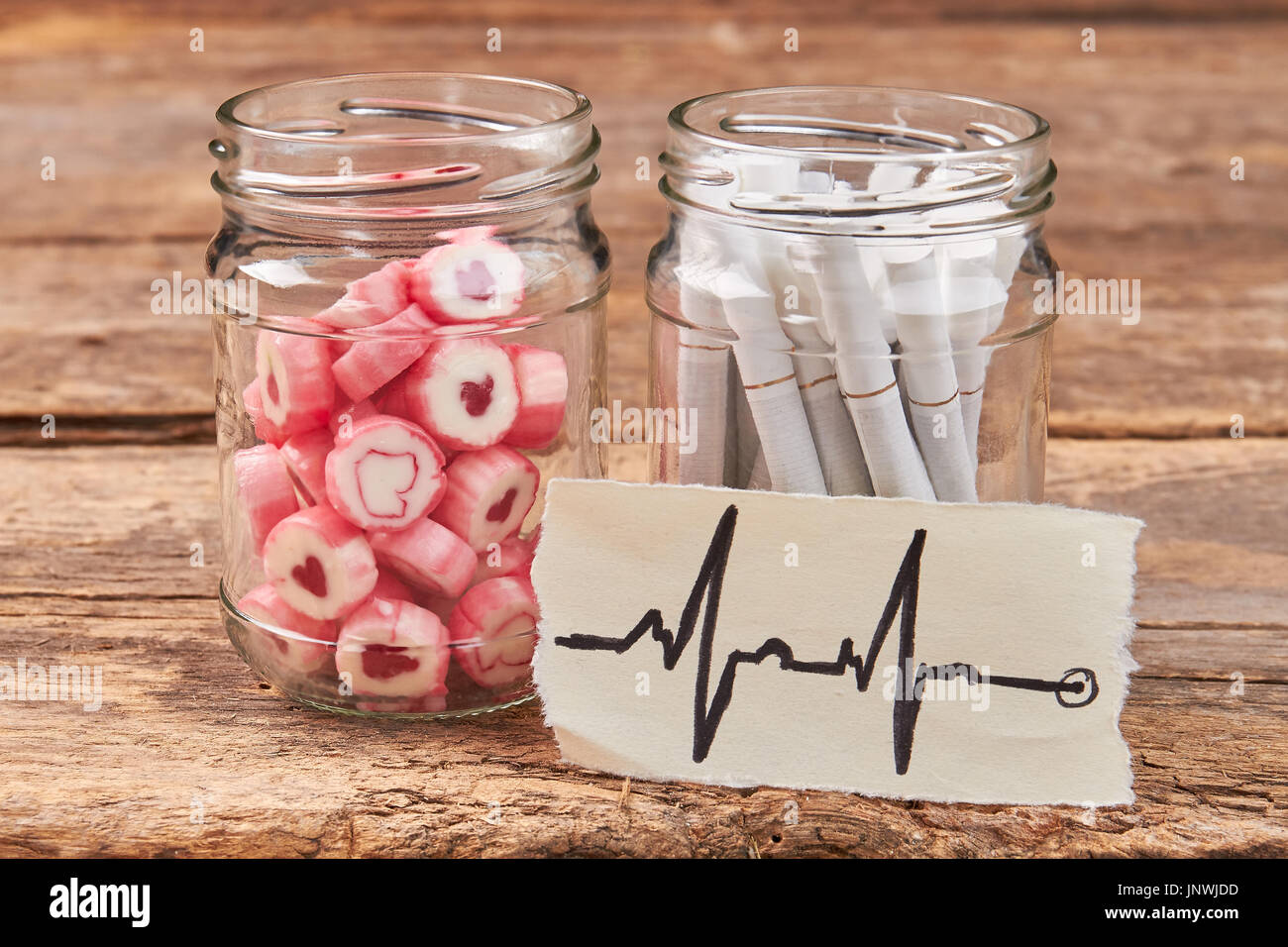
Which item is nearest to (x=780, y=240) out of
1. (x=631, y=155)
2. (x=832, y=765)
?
(x=832, y=765)

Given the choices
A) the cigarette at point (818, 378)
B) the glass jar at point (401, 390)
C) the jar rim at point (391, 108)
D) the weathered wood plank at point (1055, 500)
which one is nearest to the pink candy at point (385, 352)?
the glass jar at point (401, 390)

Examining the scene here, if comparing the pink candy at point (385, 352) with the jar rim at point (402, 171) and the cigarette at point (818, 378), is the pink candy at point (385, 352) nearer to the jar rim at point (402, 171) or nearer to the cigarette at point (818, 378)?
the jar rim at point (402, 171)

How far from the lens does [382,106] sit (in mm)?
953

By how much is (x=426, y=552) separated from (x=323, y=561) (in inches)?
2.3

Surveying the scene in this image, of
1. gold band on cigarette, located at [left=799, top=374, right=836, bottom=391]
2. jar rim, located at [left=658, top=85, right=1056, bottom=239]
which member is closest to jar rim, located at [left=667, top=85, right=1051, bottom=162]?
jar rim, located at [left=658, top=85, right=1056, bottom=239]

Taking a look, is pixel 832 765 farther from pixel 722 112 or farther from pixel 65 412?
pixel 65 412

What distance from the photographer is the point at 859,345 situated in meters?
0.76

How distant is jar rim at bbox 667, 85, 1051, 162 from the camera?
28.7 inches

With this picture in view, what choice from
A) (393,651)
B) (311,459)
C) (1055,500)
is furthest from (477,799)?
(1055,500)

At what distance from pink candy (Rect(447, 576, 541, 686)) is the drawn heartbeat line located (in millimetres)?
38

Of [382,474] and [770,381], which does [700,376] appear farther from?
[382,474]

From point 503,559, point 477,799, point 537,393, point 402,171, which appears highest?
point 402,171

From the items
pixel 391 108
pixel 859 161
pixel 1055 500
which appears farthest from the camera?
pixel 1055 500

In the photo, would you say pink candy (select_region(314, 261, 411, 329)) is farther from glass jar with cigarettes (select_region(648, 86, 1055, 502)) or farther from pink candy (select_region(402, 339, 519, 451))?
glass jar with cigarettes (select_region(648, 86, 1055, 502))
